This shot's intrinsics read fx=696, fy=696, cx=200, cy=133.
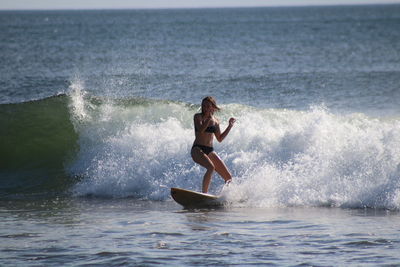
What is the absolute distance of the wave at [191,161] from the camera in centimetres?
1135

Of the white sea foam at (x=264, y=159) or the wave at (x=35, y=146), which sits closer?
the white sea foam at (x=264, y=159)

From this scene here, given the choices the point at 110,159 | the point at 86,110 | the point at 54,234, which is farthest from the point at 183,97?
the point at 54,234

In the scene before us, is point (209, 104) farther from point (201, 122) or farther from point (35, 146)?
point (35, 146)

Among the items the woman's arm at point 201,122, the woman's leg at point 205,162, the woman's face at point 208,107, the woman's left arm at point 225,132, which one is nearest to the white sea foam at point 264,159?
the woman's leg at point 205,162

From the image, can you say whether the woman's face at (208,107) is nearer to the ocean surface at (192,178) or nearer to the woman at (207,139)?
the woman at (207,139)

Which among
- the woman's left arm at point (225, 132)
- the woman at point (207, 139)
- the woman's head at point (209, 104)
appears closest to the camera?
the woman's left arm at point (225, 132)

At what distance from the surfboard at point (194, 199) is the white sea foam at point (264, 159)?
0.26 m

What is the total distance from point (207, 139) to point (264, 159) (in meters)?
2.28

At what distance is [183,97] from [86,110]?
180 inches

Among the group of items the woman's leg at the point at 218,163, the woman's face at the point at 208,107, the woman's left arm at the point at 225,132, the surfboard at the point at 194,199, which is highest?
the woman's face at the point at 208,107

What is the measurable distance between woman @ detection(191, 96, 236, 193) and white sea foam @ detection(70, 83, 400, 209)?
1.35 ft

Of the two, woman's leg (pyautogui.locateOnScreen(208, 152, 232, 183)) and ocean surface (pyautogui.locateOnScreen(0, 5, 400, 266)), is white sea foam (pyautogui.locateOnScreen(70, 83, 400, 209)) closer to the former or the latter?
ocean surface (pyautogui.locateOnScreen(0, 5, 400, 266))

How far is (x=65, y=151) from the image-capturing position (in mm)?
16016

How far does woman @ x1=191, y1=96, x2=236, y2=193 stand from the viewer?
1057 cm
